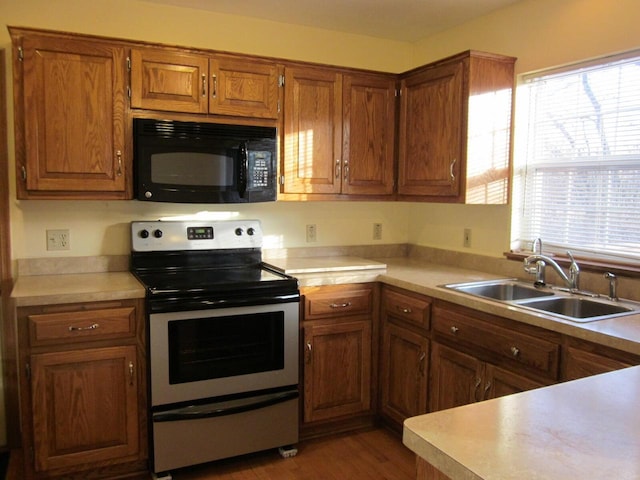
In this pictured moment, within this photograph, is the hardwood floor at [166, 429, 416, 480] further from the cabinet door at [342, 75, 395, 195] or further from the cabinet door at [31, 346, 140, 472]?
the cabinet door at [342, 75, 395, 195]

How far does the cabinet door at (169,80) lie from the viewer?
2688 millimetres

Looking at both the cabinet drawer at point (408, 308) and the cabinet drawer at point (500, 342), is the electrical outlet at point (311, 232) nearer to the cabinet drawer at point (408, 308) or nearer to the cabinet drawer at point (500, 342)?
the cabinet drawer at point (408, 308)

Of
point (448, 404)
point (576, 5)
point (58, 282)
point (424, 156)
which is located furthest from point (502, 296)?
point (58, 282)

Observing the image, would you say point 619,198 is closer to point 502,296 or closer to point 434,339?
point 502,296

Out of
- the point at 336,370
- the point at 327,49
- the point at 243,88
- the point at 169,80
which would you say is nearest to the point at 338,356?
the point at 336,370

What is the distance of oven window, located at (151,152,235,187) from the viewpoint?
275 centimetres

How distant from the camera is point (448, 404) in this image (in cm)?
263

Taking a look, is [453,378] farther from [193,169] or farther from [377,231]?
[193,169]

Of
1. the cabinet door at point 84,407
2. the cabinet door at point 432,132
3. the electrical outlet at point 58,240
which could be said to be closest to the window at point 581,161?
the cabinet door at point 432,132

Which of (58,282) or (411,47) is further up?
(411,47)

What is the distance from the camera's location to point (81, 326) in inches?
94.4

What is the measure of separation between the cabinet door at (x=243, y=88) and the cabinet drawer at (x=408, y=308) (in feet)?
3.90

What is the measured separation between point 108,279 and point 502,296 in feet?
6.62

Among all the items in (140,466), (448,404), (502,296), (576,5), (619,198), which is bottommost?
(140,466)
